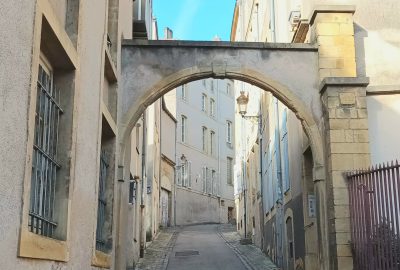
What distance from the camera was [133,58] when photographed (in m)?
10.7

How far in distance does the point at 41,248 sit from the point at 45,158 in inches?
42.9

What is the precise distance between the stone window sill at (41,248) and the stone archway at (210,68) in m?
4.75

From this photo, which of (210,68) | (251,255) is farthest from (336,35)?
(251,255)

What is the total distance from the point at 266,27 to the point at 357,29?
24.6ft

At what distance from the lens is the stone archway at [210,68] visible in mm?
10492

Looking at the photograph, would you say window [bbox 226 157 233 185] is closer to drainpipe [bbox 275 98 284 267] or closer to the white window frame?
the white window frame

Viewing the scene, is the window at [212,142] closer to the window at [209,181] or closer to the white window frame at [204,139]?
the white window frame at [204,139]

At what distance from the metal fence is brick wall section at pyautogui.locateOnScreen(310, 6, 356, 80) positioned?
2.06 meters

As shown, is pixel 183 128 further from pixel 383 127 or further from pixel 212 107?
pixel 383 127

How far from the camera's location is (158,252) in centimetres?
2045

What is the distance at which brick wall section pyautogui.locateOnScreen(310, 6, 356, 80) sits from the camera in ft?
33.6

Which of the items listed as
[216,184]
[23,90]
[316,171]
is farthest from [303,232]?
[216,184]

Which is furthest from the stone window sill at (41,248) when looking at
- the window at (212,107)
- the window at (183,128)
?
the window at (212,107)

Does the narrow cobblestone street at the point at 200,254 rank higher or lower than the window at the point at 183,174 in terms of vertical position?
lower
